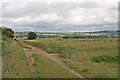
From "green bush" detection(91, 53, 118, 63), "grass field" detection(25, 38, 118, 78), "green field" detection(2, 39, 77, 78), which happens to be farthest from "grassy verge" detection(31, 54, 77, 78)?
"green bush" detection(91, 53, 118, 63)

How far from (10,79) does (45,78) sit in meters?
1.78

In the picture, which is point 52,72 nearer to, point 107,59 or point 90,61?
point 90,61

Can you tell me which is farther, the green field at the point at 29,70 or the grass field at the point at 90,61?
the grass field at the point at 90,61

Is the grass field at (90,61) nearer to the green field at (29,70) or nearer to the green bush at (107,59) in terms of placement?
the green bush at (107,59)

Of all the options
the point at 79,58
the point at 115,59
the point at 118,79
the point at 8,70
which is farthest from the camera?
the point at 79,58

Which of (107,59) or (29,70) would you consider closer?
(29,70)

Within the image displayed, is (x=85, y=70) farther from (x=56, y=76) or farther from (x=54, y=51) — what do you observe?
(x=54, y=51)

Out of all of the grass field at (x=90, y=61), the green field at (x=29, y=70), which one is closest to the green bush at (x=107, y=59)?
the grass field at (x=90, y=61)

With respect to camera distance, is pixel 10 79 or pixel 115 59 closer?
pixel 10 79

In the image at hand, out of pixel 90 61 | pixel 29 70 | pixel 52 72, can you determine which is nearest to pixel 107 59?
pixel 90 61

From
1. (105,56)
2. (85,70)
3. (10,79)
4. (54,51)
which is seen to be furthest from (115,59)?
(54,51)

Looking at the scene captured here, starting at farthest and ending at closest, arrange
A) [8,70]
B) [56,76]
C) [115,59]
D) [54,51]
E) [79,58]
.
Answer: [54,51], [79,58], [115,59], [8,70], [56,76]

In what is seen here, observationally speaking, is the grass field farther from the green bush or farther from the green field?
the green field

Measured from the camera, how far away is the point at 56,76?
702 centimetres
